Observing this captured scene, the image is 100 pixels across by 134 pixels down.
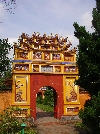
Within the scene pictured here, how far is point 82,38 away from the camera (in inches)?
373

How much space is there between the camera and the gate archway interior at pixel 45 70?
→ 15.9 metres

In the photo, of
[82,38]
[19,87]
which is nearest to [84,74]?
[82,38]

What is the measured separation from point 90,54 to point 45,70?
286 inches

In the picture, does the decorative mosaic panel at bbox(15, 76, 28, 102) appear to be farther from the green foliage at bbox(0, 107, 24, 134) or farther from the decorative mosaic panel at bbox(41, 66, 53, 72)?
the green foliage at bbox(0, 107, 24, 134)

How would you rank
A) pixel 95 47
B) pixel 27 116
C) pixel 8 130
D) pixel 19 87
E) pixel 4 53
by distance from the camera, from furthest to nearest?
1. pixel 19 87
2. pixel 27 116
3. pixel 4 53
4. pixel 8 130
5. pixel 95 47

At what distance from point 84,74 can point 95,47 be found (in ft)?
4.29

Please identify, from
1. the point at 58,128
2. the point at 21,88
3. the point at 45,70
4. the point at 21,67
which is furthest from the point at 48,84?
the point at 58,128

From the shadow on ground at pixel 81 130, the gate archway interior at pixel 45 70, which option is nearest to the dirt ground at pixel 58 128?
the shadow on ground at pixel 81 130

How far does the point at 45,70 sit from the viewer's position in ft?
54.0

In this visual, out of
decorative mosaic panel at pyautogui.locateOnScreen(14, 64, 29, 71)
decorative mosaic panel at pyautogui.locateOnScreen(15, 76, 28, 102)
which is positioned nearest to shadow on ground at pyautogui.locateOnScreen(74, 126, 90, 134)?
decorative mosaic panel at pyautogui.locateOnScreen(15, 76, 28, 102)

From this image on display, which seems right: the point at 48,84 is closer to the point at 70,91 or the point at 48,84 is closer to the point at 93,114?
the point at 70,91

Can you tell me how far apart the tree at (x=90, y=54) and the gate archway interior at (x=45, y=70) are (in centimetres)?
654

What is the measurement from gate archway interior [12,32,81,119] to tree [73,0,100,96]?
21.5 feet

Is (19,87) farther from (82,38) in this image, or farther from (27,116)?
(82,38)
